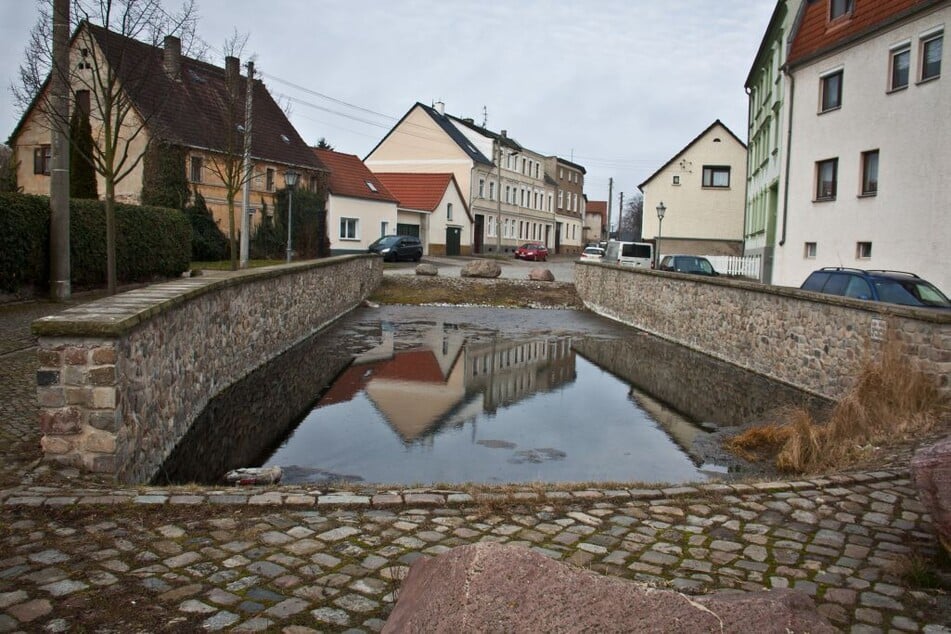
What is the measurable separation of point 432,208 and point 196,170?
2195 centimetres

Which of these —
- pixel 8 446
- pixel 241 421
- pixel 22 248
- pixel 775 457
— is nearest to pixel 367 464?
pixel 241 421

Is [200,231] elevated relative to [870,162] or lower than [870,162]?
lower

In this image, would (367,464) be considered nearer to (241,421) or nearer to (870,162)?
(241,421)

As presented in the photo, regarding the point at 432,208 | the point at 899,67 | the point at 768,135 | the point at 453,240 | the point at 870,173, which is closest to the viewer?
the point at 899,67

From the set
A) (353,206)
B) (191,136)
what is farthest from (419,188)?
(191,136)

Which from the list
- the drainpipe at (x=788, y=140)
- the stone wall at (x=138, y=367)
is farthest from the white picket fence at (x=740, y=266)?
the stone wall at (x=138, y=367)

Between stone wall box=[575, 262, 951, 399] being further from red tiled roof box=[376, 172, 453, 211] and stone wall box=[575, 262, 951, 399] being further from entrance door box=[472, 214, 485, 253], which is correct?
entrance door box=[472, 214, 485, 253]

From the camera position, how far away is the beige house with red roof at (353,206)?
145ft

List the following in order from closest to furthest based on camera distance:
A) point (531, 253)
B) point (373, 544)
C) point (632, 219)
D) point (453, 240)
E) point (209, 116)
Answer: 1. point (373, 544)
2. point (209, 116)
3. point (453, 240)
4. point (531, 253)
5. point (632, 219)

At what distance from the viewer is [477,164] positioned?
61875 mm

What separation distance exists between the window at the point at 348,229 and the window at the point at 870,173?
28347 millimetres

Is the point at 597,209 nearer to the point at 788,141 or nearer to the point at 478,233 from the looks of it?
the point at 478,233

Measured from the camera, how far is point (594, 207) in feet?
431

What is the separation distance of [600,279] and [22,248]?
64.2ft
